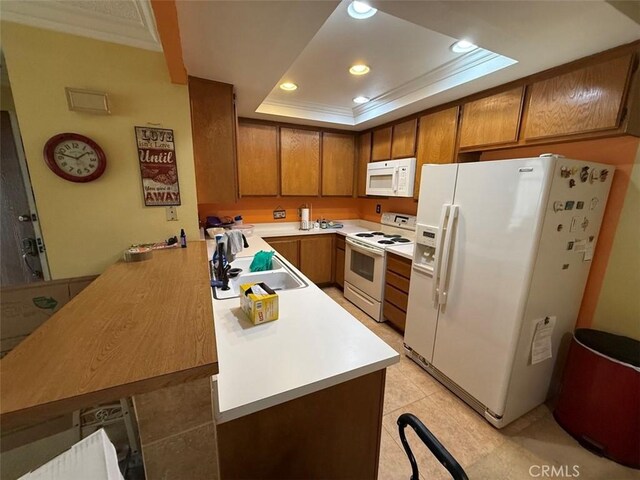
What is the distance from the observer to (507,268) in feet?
4.99

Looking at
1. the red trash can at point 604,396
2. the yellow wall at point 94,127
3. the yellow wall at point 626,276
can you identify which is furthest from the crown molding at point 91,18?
the red trash can at point 604,396

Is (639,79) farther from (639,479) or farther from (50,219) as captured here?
(50,219)

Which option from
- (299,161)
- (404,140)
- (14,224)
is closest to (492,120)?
(404,140)

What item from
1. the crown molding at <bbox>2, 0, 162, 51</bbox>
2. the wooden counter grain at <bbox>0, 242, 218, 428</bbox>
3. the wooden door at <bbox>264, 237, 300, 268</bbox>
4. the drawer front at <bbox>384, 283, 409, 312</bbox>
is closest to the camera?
the wooden counter grain at <bbox>0, 242, 218, 428</bbox>

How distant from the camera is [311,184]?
11.7 ft

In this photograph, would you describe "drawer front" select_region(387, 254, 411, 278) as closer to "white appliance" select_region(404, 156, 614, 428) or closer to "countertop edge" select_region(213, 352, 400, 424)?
"white appliance" select_region(404, 156, 614, 428)

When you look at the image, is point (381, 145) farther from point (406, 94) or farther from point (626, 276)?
point (626, 276)

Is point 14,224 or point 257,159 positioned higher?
point 257,159

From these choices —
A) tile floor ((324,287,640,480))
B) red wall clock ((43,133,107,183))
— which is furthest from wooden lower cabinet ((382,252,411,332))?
red wall clock ((43,133,107,183))

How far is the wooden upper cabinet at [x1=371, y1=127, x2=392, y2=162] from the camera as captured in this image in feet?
10.2

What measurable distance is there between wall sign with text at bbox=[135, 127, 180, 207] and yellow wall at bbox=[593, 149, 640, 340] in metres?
2.98

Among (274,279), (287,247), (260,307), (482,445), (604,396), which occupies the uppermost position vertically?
(260,307)

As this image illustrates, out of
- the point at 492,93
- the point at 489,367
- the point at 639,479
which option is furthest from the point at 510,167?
the point at 639,479

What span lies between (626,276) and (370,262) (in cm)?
192
